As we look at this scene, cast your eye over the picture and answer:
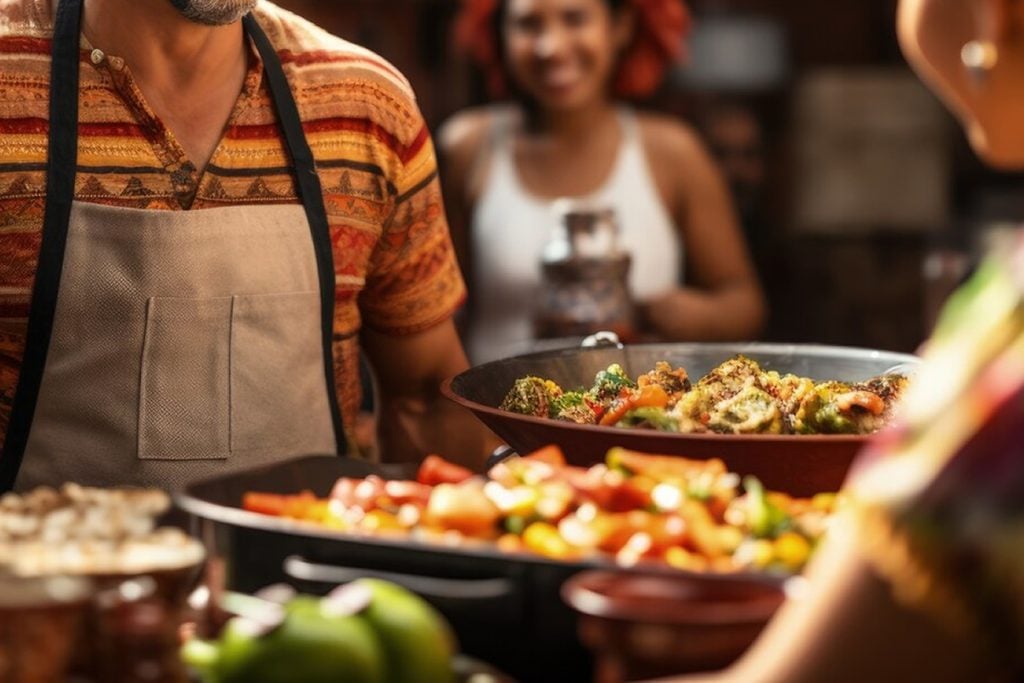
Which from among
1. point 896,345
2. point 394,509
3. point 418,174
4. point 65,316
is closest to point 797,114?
point 896,345

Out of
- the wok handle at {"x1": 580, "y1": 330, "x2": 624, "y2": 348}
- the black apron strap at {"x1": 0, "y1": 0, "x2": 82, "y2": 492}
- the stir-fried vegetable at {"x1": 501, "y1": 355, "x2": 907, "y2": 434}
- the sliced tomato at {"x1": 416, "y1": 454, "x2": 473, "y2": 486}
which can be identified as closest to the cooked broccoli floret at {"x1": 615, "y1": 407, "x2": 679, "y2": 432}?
the stir-fried vegetable at {"x1": 501, "y1": 355, "x2": 907, "y2": 434}

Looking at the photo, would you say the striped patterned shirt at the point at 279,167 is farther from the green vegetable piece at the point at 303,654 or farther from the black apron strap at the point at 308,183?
the green vegetable piece at the point at 303,654

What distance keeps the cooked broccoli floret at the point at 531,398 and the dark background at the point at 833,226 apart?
16.3 ft

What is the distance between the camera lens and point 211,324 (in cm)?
225

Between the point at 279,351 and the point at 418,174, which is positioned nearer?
the point at 279,351

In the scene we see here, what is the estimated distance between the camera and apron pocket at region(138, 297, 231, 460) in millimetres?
2215

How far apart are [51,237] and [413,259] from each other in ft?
1.96

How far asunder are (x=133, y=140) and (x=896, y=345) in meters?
5.17

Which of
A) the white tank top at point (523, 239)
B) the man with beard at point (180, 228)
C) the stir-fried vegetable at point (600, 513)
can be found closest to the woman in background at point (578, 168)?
the white tank top at point (523, 239)

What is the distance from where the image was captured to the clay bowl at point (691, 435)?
172cm

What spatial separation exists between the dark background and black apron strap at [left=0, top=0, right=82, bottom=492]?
4.98 m

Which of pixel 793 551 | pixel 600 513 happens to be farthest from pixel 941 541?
pixel 600 513

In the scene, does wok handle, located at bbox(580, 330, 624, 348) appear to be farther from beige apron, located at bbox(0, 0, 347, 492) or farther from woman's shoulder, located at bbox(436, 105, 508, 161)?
woman's shoulder, located at bbox(436, 105, 508, 161)

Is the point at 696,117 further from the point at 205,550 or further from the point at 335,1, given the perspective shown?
the point at 205,550
